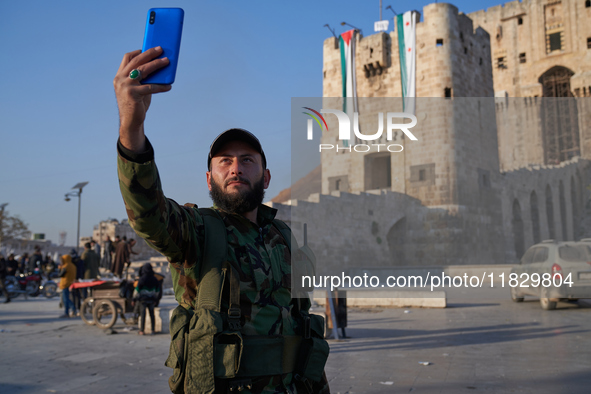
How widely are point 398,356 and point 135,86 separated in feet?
16.9

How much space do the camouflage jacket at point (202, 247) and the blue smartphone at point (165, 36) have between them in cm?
25

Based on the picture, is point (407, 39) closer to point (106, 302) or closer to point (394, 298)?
point (394, 298)

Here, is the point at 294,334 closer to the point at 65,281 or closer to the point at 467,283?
the point at 467,283

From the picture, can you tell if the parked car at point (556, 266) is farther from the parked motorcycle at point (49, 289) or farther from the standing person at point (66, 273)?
the parked motorcycle at point (49, 289)

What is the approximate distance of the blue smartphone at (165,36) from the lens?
1352 mm

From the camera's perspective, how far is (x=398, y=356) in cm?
570

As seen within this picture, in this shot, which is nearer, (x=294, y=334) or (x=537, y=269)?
(x=294, y=334)

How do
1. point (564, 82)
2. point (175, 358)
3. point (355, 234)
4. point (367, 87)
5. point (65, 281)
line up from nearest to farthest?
point (175, 358) < point (65, 281) < point (355, 234) < point (367, 87) < point (564, 82)

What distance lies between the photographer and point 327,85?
2670 cm

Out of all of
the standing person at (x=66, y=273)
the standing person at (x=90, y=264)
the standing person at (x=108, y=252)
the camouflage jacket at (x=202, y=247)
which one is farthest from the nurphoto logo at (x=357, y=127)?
the standing person at (x=108, y=252)

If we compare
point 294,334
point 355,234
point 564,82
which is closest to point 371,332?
point 294,334

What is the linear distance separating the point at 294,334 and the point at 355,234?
1770 cm

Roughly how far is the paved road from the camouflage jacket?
273 cm

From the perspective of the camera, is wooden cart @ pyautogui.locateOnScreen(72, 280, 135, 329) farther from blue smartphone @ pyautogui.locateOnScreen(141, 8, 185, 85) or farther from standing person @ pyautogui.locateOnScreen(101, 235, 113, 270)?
blue smartphone @ pyautogui.locateOnScreen(141, 8, 185, 85)
